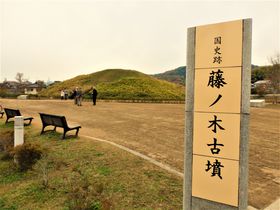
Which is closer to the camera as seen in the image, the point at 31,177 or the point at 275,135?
the point at 31,177

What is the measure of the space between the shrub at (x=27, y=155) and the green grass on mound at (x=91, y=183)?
0.16 m

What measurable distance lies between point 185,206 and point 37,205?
2.65 m

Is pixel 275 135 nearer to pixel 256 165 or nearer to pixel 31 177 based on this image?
pixel 256 165

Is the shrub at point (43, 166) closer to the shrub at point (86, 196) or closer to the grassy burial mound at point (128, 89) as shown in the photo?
the shrub at point (86, 196)

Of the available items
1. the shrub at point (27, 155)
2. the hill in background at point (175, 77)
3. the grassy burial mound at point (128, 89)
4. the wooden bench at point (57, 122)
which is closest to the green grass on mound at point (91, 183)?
the shrub at point (27, 155)

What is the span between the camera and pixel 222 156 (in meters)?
3.03

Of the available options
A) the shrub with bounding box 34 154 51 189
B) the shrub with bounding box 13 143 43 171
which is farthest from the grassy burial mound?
the shrub with bounding box 13 143 43 171

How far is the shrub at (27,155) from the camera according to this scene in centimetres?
584

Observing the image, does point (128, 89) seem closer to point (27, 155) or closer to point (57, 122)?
point (57, 122)

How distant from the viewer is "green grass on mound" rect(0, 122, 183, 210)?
13.5 feet

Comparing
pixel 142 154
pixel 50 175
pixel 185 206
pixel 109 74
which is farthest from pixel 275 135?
pixel 109 74

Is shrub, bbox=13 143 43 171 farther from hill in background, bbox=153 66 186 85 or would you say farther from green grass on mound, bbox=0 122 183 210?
hill in background, bbox=153 66 186 85

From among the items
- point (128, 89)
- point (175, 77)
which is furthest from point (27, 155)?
point (175, 77)

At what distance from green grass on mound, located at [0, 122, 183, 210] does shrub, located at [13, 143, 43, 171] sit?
6.4 inches
